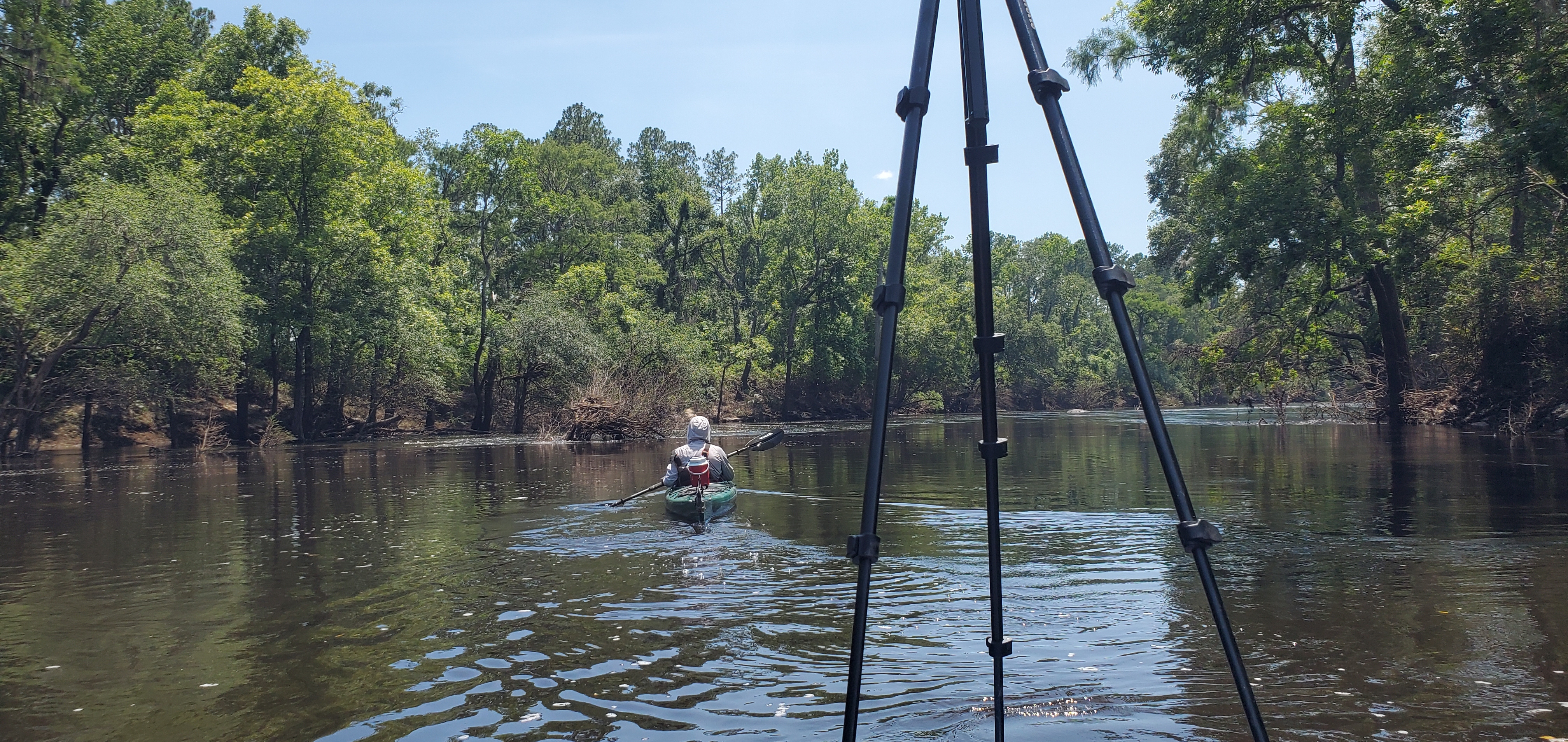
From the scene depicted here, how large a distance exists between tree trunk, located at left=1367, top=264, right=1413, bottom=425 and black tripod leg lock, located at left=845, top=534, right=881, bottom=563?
28903 millimetres

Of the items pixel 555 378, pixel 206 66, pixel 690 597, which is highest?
pixel 206 66

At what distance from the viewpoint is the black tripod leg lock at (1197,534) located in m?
2.63

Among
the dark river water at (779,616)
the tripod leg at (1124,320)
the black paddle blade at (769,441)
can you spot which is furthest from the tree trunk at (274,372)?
the tripod leg at (1124,320)

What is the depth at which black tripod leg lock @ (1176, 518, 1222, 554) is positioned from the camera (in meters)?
2.63

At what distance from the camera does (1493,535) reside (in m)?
9.98

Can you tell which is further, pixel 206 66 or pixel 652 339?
pixel 652 339

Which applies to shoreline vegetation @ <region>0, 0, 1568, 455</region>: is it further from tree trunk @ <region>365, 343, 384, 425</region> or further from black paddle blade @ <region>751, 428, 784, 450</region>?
black paddle blade @ <region>751, 428, 784, 450</region>

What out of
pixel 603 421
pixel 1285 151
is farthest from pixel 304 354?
pixel 1285 151

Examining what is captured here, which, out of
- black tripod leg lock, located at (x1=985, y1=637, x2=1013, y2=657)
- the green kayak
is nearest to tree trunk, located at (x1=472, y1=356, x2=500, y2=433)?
the green kayak

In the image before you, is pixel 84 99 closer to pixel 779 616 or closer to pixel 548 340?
pixel 548 340

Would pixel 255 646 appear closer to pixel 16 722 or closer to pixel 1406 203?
pixel 16 722

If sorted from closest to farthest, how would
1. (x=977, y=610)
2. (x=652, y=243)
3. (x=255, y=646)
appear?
(x=255, y=646)
(x=977, y=610)
(x=652, y=243)

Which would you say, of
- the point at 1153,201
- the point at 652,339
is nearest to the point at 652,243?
the point at 652,339

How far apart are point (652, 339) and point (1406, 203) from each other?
29.9 metres
